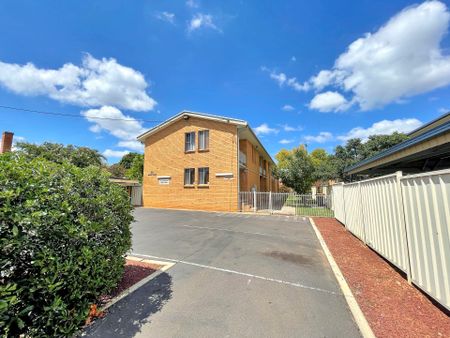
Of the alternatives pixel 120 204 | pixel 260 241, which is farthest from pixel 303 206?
pixel 120 204

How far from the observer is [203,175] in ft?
64.5

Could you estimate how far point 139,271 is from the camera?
4.83 m

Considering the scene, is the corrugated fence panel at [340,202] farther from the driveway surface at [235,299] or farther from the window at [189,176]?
the window at [189,176]

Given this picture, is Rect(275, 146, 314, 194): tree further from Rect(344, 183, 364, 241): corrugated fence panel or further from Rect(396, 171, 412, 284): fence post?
Rect(396, 171, 412, 284): fence post

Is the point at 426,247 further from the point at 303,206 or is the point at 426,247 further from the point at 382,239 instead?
the point at 303,206

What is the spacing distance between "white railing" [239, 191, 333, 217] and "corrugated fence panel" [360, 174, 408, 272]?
34.2 ft

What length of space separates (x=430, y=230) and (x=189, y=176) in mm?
18190

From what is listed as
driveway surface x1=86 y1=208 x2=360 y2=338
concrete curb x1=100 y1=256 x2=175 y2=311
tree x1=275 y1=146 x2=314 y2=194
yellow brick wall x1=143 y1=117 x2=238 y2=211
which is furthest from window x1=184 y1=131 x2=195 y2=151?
concrete curb x1=100 y1=256 x2=175 y2=311

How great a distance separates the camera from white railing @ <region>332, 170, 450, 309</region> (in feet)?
9.74

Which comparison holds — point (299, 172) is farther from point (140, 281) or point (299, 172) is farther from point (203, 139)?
point (140, 281)

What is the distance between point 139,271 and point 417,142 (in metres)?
7.05

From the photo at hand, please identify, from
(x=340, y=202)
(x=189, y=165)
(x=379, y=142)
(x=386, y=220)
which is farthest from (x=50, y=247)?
(x=379, y=142)

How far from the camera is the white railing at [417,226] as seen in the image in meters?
2.97

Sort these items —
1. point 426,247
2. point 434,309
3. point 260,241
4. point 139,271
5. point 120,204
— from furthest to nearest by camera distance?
point 260,241
point 139,271
point 120,204
point 426,247
point 434,309
